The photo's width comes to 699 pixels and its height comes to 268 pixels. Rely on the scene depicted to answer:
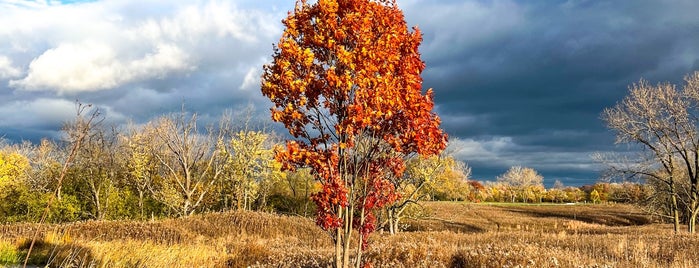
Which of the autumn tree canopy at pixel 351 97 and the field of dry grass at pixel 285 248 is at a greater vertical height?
the autumn tree canopy at pixel 351 97

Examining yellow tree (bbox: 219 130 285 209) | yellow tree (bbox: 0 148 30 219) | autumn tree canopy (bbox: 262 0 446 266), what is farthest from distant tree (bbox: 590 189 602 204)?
autumn tree canopy (bbox: 262 0 446 266)

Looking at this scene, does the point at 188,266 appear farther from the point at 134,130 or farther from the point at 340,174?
the point at 134,130

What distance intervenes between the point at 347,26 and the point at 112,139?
52326mm

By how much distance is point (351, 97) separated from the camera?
880 centimetres

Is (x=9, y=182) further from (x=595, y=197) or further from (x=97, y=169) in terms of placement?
(x=595, y=197)

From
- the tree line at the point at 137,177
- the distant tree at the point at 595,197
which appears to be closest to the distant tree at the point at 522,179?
the distant tree at the point at 595,197

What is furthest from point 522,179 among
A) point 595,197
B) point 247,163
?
point 247,163

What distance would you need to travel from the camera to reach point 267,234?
29656 mm

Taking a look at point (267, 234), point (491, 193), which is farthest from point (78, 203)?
point (491, 193)

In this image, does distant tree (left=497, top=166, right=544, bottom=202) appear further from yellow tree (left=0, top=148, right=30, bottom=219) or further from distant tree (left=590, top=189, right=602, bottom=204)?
yellow tree (left=0, top=148, right=30, bottom=219)

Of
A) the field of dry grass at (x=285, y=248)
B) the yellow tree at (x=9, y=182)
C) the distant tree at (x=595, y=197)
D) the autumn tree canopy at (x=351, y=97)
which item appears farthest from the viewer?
the distant tree at (x=595, y=197)

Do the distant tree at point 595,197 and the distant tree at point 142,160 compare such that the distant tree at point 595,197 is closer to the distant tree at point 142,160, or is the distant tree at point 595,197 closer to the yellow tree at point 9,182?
the distant tree at point 142,160

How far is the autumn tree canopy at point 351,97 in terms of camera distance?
8.47 m

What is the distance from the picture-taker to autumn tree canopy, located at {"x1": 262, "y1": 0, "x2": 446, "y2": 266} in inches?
333
